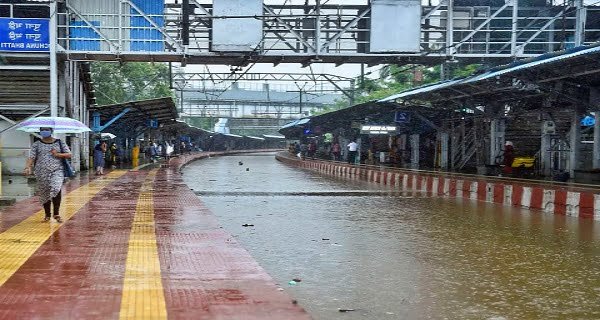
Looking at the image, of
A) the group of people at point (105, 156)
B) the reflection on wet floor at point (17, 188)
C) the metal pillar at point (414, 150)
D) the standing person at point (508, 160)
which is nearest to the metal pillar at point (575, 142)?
the standing person at point (508, 160)

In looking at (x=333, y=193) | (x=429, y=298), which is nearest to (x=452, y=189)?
(x=333, y=193)

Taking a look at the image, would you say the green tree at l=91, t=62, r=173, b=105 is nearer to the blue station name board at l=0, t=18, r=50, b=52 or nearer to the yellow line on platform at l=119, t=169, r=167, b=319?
the blue station name board at l=0, t=18, r=50, b=52

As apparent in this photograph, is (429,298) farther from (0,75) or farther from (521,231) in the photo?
(0,75)

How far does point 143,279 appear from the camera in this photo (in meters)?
5.74

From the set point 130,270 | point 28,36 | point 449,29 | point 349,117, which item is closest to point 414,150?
point 349,117

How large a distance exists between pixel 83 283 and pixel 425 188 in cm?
1523

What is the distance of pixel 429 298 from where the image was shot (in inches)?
227

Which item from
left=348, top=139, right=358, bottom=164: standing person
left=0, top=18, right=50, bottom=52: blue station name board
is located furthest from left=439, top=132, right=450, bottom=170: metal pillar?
left=0, top=18, right=50, bottom=52: blue station name board

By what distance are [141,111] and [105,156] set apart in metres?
3.30

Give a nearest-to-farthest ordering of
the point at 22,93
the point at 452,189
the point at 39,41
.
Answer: the point at 452,189 < the point at 39,41 < the point at 22,93

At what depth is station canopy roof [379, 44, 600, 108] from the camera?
1419cm

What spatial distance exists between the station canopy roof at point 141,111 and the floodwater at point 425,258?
15.8 meters

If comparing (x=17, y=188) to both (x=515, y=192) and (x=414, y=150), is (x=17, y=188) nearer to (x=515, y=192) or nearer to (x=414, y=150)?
(x=515, y=192)

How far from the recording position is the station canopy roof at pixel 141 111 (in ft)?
94.4
